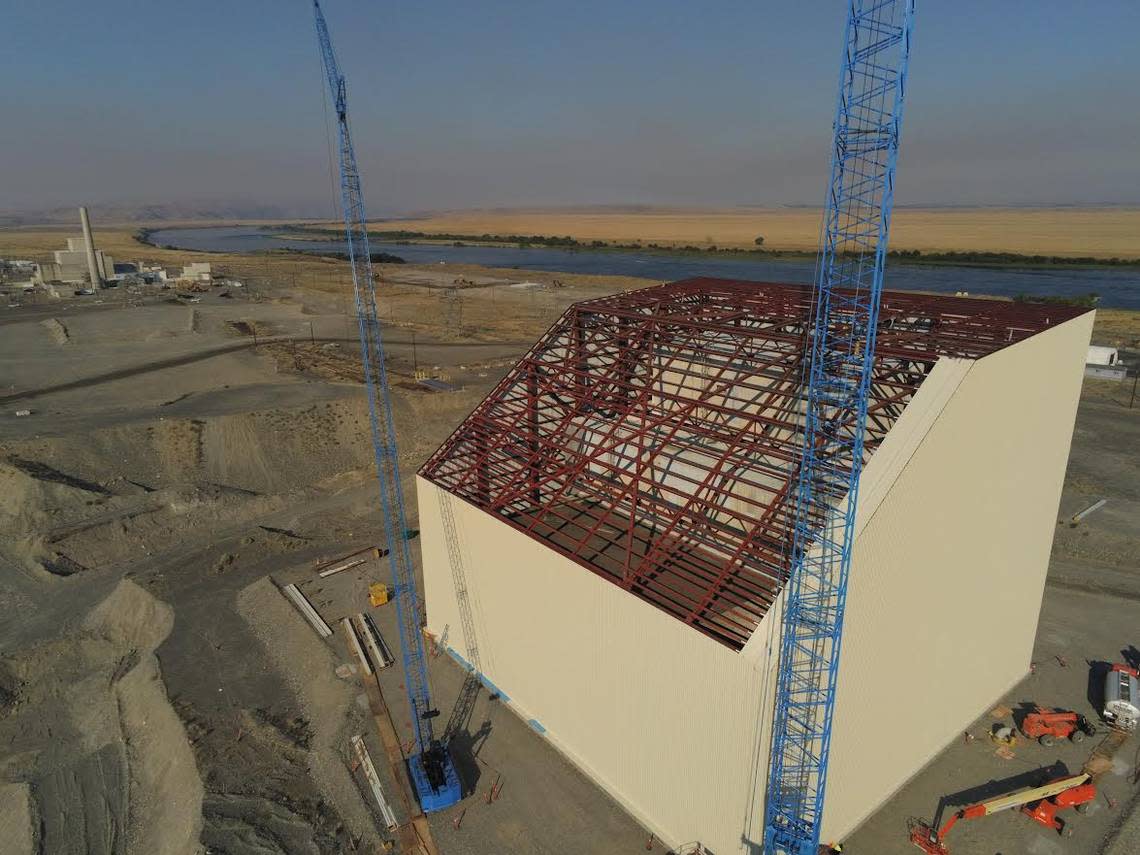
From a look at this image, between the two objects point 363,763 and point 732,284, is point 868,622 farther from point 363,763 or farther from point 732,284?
point 732,284

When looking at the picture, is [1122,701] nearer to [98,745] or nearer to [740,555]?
[740,555]

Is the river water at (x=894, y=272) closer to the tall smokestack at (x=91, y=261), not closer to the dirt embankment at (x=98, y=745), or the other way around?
the tall smokestack at (x=91, y=261)

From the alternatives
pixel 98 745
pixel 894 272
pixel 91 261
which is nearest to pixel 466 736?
pixel 98 745

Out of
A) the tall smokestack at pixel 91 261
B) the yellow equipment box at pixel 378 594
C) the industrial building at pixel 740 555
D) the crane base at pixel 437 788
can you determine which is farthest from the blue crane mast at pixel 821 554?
the tall smokestack at pixel 91 261

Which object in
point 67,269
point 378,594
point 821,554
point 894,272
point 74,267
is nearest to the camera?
point 821,554

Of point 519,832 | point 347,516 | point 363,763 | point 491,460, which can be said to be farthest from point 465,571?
point 347,516

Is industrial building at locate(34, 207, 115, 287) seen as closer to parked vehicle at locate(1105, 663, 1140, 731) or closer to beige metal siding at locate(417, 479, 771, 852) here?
beige metal siding at locate(417, 479, 771, 852)
